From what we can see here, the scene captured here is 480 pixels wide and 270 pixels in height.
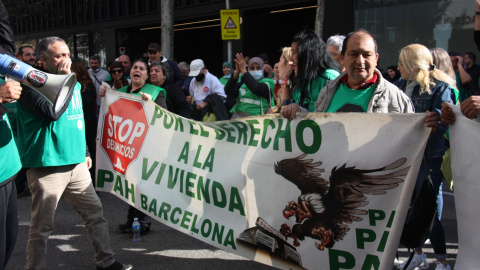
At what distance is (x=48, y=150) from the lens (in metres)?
3.70

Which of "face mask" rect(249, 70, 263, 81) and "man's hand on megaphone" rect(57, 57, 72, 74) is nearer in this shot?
"man's hand on megaphone" rect(57, 57, 72, 74)

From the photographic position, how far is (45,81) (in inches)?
121

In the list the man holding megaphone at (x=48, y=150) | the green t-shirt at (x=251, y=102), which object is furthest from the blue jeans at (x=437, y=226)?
the green t-shirt at (x=251, y=102)

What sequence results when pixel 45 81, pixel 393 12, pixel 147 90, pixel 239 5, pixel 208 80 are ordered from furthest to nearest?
pixel 239 5 < pixel 393 12 < pixel 208 80 < pixel 147 90 < pixel 45 81

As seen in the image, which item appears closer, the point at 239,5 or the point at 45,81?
the point at 45,81

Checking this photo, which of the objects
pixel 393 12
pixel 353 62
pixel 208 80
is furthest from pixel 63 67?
pixel 393 12

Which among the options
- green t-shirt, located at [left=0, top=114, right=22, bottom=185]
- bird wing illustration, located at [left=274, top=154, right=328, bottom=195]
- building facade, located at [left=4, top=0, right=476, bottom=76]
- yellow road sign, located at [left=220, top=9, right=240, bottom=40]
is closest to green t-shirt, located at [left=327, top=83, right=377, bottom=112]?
bird wing illustration, located at [left=274, top=154, right=328, bottom=195]

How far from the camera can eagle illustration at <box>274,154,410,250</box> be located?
2873mm

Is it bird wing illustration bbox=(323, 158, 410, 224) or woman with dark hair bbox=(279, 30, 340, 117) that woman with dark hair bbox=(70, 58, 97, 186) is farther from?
bird wing illustration bbox=(323, 158, 410, 224)

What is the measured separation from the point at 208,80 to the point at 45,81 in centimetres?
588

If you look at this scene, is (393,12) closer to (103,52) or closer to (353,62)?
(353,62)

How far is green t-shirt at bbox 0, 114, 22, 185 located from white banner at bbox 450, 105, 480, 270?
8.55 feet

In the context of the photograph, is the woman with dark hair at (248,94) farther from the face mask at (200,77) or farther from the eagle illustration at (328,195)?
the eagle illustration at (328,195)

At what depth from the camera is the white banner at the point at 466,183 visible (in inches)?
106
